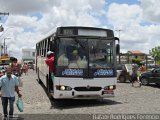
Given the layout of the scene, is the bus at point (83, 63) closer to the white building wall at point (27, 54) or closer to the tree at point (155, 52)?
the white building wall at point (27, 54)

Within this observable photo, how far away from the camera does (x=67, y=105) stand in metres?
16.7

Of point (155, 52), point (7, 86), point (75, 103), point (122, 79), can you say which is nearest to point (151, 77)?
point (122, 79)

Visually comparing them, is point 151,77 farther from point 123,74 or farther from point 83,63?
point 83,63

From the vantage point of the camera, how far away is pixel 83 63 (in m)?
15.7

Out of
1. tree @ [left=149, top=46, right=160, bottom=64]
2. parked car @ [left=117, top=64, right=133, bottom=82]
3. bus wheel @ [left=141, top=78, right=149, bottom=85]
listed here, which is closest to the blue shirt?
bus wheel @ [left=141, top=78, right=149, bottom=85]

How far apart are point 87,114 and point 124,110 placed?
5.19 feet

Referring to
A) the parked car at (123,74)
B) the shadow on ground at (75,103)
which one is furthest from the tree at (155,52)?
the shadow on ground at (75,103)

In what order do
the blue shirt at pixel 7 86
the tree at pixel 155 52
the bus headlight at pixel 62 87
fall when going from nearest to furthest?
the blue shirt at pixel 7 86 < the bus headlight at pixel 62 87 < the tree at pixel 155 52

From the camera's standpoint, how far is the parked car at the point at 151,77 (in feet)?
95.5

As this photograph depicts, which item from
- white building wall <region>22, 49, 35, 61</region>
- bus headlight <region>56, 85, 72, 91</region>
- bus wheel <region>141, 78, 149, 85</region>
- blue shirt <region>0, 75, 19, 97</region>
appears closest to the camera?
blue shirt <region>0, 75, 19, 97</region>

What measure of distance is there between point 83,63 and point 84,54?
1.18ft

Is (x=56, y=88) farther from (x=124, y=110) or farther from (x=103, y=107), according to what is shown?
(x=124, y=110)

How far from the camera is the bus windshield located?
51.1 ft

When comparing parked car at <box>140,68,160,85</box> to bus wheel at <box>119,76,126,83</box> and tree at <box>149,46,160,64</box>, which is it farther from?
tree at <box>149,46,160,64</box>
